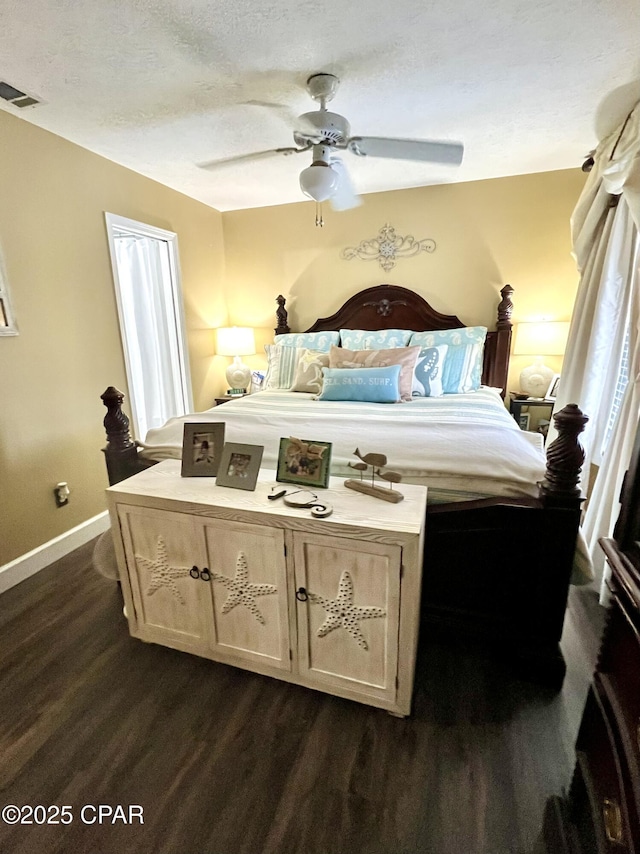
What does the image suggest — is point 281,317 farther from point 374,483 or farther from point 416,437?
point 374,483

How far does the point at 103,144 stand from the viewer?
2.42 metres

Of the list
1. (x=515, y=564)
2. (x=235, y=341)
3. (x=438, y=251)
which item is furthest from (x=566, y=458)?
(x=235, y=341)

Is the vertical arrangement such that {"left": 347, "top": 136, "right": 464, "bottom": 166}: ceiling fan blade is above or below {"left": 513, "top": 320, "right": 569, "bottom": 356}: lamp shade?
above

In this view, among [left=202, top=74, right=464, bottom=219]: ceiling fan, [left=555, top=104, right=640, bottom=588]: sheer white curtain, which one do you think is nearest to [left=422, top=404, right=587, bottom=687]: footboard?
[left=555, top=104, right=640, bottom=588]: sheer white curtain

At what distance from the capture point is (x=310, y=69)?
5.77 feet

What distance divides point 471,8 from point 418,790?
256cm

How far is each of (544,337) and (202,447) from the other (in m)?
2.75

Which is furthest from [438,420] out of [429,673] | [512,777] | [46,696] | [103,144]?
[103,144]

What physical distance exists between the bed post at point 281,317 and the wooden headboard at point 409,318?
261 mm

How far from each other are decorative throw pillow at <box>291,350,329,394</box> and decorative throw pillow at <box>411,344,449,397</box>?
676 mm

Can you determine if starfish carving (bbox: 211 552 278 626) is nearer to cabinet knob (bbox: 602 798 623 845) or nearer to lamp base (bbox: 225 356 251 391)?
cabinet knob (bbox: 602 798 623 845)

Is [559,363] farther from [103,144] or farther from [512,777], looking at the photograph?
[103,144]

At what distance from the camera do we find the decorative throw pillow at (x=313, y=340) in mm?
3352

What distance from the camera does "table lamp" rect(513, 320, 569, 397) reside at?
307cm
